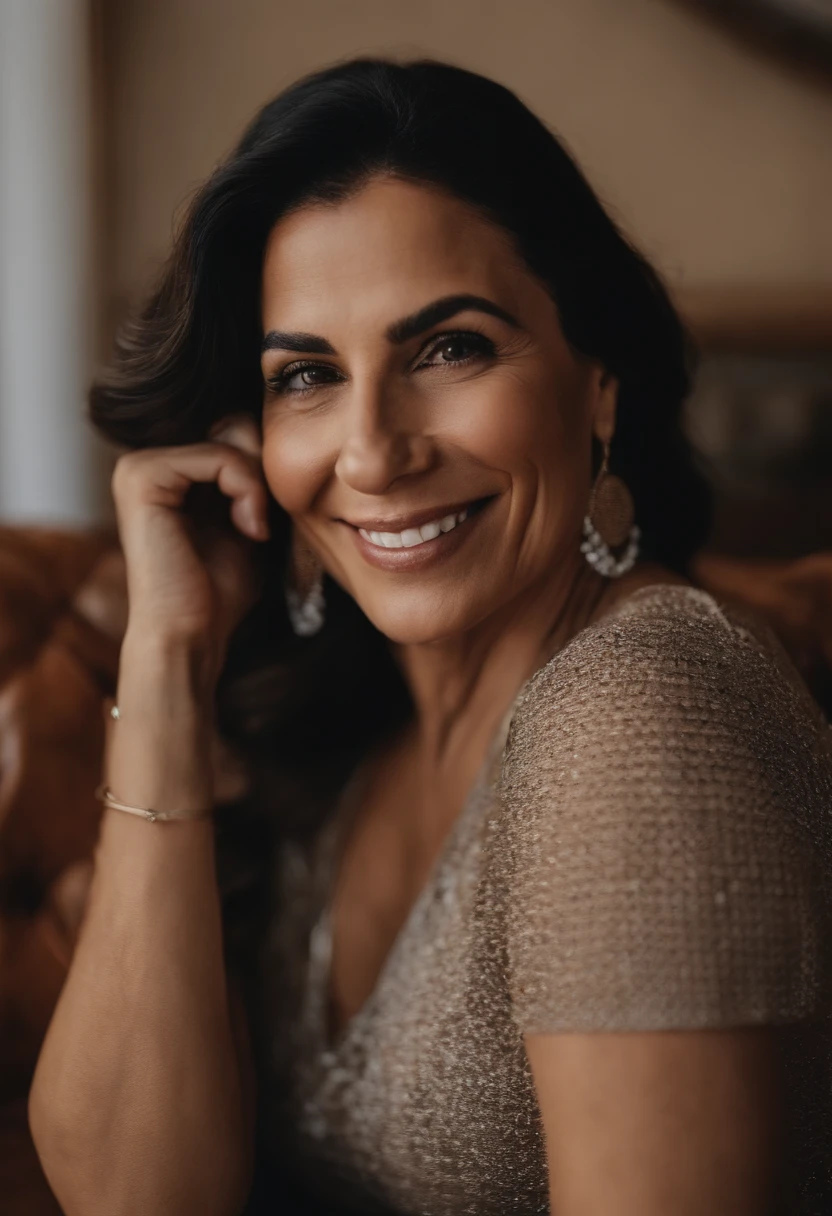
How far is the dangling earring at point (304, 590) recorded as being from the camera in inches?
51.8

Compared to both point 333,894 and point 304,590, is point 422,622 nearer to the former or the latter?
point 304,590

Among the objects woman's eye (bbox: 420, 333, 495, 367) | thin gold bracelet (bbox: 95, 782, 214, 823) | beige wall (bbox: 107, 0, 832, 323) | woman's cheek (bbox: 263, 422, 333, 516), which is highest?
beige wall (bbox: 107, 0, 832, 323)

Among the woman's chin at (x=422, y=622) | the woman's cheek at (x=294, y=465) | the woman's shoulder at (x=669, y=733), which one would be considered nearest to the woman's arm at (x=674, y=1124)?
the woman's shoulder at (x=669, y=733)

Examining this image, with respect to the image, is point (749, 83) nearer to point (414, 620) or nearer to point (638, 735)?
point (414, 620)

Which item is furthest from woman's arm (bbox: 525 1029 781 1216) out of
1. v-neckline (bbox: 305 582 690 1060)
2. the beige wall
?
the beige wall

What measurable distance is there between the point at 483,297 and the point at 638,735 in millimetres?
431

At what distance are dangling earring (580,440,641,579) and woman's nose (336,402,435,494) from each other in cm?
21

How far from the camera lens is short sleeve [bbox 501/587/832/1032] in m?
0.71

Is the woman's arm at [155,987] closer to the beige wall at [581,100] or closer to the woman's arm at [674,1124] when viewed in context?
the woman's arm at [674,1124]

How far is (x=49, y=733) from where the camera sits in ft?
4.11

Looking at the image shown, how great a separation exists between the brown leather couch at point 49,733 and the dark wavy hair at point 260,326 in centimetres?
16

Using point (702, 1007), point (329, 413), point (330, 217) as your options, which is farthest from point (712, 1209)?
point (330, 217)

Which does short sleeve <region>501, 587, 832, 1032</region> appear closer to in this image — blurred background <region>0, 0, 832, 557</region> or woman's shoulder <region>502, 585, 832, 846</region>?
woman's shoulder <region>502, 585, 832, 846</region>

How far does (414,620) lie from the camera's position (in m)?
1.06
